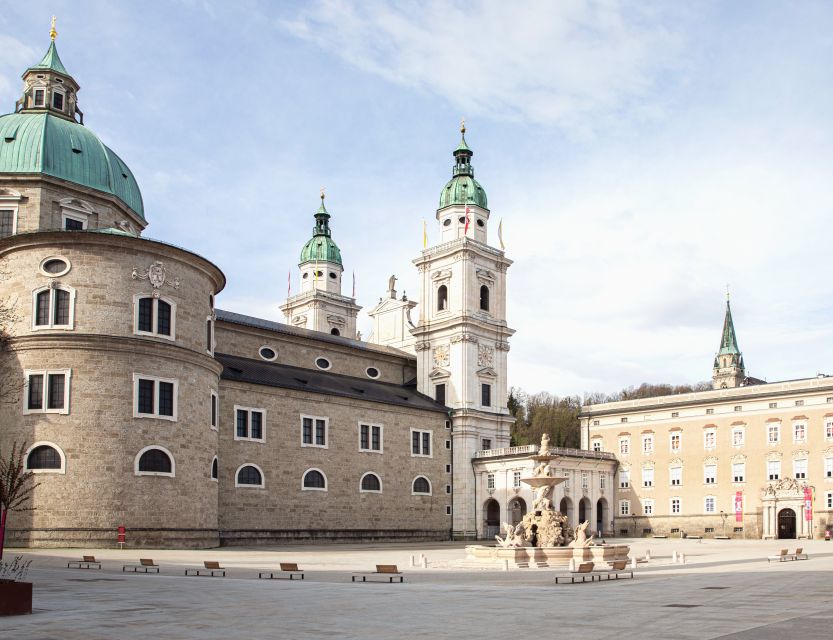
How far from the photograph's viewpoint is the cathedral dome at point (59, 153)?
1991 inches

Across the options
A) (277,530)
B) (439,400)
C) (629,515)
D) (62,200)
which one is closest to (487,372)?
(439,400)

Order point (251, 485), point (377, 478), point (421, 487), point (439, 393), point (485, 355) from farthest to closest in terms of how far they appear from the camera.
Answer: point (485, 355) → point (439, 393) → point (421, 487) → point (377, 478) → point (251, 485)

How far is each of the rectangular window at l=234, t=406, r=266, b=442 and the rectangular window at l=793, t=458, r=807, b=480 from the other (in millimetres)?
41084

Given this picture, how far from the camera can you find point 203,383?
46.8 metres

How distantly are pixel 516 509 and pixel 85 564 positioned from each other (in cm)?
4545

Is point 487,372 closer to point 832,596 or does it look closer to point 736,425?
Result: point 736,425

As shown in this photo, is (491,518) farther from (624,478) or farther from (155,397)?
(155,397)

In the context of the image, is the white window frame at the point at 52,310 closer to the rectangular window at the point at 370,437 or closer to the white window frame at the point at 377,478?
the rectangular window at the point at 370,437

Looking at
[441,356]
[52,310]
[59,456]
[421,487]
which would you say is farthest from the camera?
[441,356]

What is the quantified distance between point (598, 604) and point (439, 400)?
178 feet

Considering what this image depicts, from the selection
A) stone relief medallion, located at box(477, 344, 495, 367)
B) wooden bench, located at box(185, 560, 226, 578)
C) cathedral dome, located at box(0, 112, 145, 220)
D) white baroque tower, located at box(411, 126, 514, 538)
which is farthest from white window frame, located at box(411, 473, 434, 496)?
wooden bench, located at box(185, 560, 226, 578)

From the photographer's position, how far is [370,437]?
2463 inches

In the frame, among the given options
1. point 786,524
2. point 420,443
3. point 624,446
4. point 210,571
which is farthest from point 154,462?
point 786,524

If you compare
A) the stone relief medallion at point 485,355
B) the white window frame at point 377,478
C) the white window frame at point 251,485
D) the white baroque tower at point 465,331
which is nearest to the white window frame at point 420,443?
the white baroque tower at point 465,331
